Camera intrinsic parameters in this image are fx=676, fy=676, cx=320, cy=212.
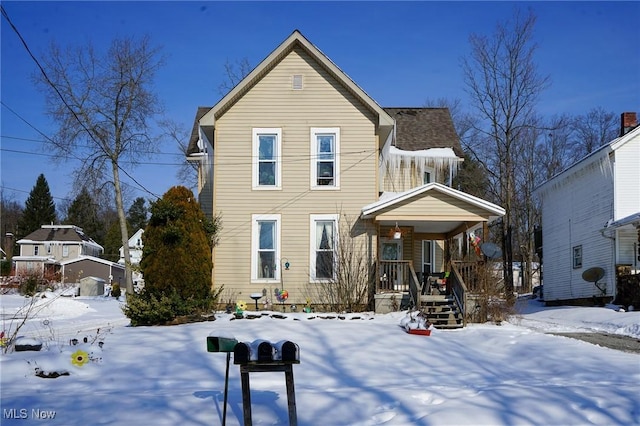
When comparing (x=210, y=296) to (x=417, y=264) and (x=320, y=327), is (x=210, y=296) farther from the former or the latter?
(x=417, y=264)

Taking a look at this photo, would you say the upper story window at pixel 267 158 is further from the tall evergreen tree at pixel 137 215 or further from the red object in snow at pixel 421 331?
the tall evergreen tree at pixel 137 215

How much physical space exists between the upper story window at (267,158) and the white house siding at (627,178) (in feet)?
37.3

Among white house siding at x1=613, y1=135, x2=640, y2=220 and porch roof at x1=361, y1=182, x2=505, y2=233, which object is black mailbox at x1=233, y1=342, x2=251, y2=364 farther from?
white house siding at x1=613, y1=135, x2=640, y2=220

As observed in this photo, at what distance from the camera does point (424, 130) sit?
25484 mm

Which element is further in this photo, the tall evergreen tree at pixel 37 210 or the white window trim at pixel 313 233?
the tall evergreen tree at pixel 37 210

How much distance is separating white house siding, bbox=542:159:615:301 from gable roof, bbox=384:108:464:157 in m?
4.96

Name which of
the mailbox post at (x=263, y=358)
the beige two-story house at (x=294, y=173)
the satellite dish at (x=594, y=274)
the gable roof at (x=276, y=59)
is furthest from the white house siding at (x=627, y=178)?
the mailbox post at (x=263, y=358)

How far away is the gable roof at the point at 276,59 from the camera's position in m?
19.3

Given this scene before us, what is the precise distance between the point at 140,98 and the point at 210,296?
18.9m

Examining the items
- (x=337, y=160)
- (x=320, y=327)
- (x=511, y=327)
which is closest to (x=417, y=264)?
(x=337, y=160)

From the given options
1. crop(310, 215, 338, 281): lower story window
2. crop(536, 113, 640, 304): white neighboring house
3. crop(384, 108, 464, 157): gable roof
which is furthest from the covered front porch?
crop(536, 113, 640, 304): white neighboring house

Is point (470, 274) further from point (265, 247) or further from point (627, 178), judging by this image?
point (627, 178)

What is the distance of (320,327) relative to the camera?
1396cm

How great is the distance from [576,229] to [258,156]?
1350cm
